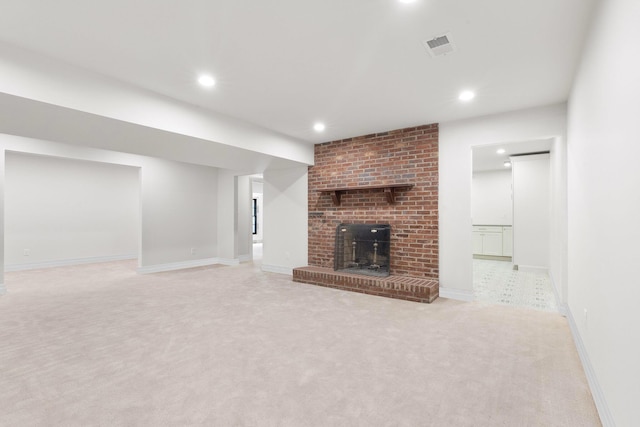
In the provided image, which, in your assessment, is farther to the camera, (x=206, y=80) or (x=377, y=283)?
(x=377, y=283)

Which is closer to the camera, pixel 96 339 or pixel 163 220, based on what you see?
pixel 96 339

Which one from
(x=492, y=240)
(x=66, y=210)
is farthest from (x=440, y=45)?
(x=66, y=210)

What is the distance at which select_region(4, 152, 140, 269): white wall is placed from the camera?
618 centimetres

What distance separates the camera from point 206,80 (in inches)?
117

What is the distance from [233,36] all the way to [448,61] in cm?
173

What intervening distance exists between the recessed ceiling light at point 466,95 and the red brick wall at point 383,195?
883mm

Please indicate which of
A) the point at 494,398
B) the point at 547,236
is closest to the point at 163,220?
the point at 494,398

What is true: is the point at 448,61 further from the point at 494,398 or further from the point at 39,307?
the point at 39,307

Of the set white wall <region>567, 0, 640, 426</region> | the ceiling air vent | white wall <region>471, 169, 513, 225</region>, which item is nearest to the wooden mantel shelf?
the ceiling air vent

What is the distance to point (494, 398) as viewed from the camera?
1.86 metres

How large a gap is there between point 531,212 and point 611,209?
4930 millimetres

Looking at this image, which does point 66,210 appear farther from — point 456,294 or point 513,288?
point 513,288

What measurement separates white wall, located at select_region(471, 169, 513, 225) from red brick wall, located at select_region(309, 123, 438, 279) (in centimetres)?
376

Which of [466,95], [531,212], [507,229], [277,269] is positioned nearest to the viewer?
[466,95]
